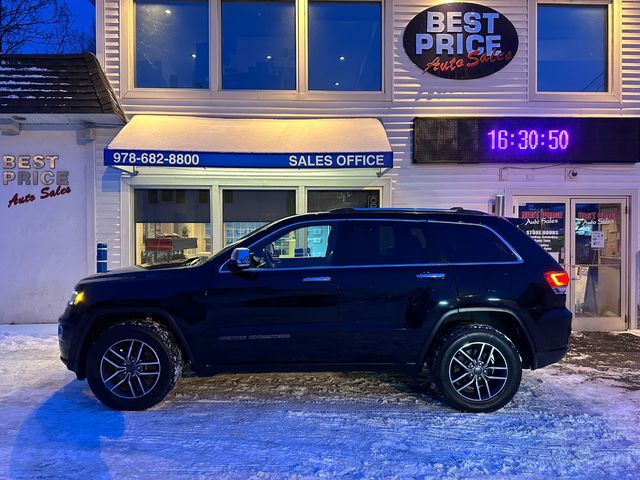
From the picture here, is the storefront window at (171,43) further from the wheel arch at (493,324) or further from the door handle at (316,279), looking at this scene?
the wheel arch at (493,324)

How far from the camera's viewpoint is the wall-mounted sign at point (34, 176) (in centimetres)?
809

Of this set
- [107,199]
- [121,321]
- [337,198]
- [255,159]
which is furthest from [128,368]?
[337,198]

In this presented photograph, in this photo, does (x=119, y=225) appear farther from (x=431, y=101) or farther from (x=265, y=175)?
(x=431, y=101)

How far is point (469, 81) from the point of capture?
8.37 meters

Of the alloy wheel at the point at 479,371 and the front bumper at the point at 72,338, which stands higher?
the front bumper at the point at 72,338

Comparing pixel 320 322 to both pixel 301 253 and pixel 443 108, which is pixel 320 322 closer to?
pixel 301 253

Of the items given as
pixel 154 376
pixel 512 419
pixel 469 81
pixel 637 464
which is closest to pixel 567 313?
pixel 512 419

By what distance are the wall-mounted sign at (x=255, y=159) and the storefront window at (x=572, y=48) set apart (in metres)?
3.82

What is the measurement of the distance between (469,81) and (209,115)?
4.46 meters

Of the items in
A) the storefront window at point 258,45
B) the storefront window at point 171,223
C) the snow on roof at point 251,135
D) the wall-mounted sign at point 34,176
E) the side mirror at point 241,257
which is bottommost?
the side mirror at point 241,257

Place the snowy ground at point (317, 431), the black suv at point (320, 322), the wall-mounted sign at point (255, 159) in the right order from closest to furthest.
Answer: the snowy ground at point (317, 431) → the black suv at point (320, 322) → the wall-mounted sign at point (255, 159)

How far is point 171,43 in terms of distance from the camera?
8.50m

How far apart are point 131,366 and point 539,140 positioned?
7.07m

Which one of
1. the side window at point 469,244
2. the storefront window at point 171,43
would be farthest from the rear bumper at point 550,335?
the storefront window at point 171,43
